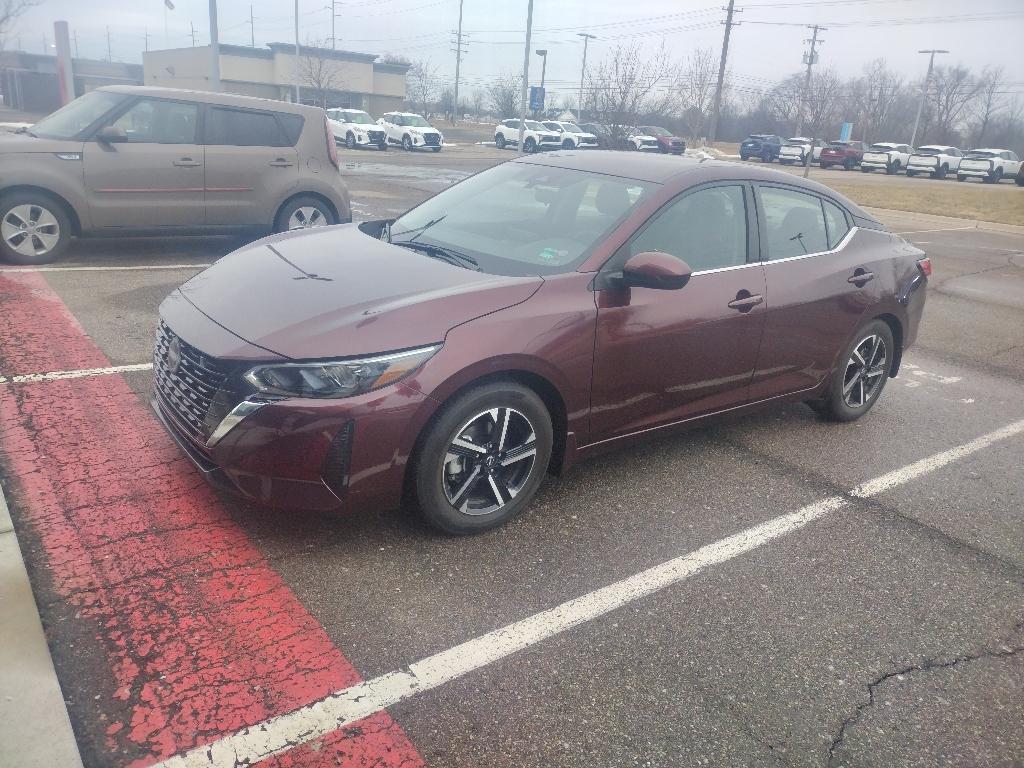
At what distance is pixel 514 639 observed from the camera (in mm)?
2990

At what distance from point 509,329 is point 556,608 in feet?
3.78

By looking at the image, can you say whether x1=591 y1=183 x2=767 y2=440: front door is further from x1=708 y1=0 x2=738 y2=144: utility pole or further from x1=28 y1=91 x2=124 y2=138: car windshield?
x1=708 y1=0 x2=738 y2=144: utility pole

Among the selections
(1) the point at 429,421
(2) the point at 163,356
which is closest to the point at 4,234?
(2) the point at 163,356

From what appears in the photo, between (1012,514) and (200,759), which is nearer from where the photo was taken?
(200,759)

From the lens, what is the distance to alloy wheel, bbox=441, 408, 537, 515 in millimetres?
3484

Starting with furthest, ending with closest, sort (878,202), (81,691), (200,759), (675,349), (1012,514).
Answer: (878,202)
(1012,514)
(675,349)
(81,691)
(200,759)

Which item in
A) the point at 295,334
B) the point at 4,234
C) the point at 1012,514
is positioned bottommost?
the point at 1012,514

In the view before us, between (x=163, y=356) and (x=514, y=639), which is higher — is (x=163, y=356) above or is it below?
above

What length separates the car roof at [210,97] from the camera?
8461 mm

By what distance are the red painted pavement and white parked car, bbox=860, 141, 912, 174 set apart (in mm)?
47429

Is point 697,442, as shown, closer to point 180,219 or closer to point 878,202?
point 180,219

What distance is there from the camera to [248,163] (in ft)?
29.0

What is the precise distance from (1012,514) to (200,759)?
4.09 m

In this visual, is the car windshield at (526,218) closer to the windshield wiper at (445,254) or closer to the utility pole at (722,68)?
the windshield wiper at (445,254)
